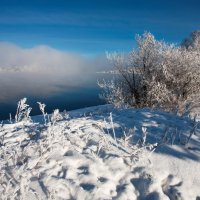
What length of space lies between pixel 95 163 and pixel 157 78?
16822 millimetres

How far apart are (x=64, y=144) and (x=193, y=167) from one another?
8.36 ft

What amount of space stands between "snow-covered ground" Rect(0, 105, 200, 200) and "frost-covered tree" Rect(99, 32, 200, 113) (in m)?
12.5

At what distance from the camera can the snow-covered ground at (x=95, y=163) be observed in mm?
5859

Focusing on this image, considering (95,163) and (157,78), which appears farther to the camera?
(157,78)

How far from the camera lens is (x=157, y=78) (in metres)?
Result: 22.9

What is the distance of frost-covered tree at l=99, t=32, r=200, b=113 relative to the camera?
2167 centimetres

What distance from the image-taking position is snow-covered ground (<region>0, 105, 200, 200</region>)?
5.86m

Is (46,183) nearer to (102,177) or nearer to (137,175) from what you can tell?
(102,177)

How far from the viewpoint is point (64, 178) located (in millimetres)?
6152

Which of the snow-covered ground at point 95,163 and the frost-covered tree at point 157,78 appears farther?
the frost-covered tree at point 157,78

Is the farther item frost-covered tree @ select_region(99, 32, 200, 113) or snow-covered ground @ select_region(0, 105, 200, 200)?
frost-covered tree @ select_region(99, 32, 200, 113)

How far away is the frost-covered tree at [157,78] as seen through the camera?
853 inches

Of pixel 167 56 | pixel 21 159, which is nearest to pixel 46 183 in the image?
pixel 21 159

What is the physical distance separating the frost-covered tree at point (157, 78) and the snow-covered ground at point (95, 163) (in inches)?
493
